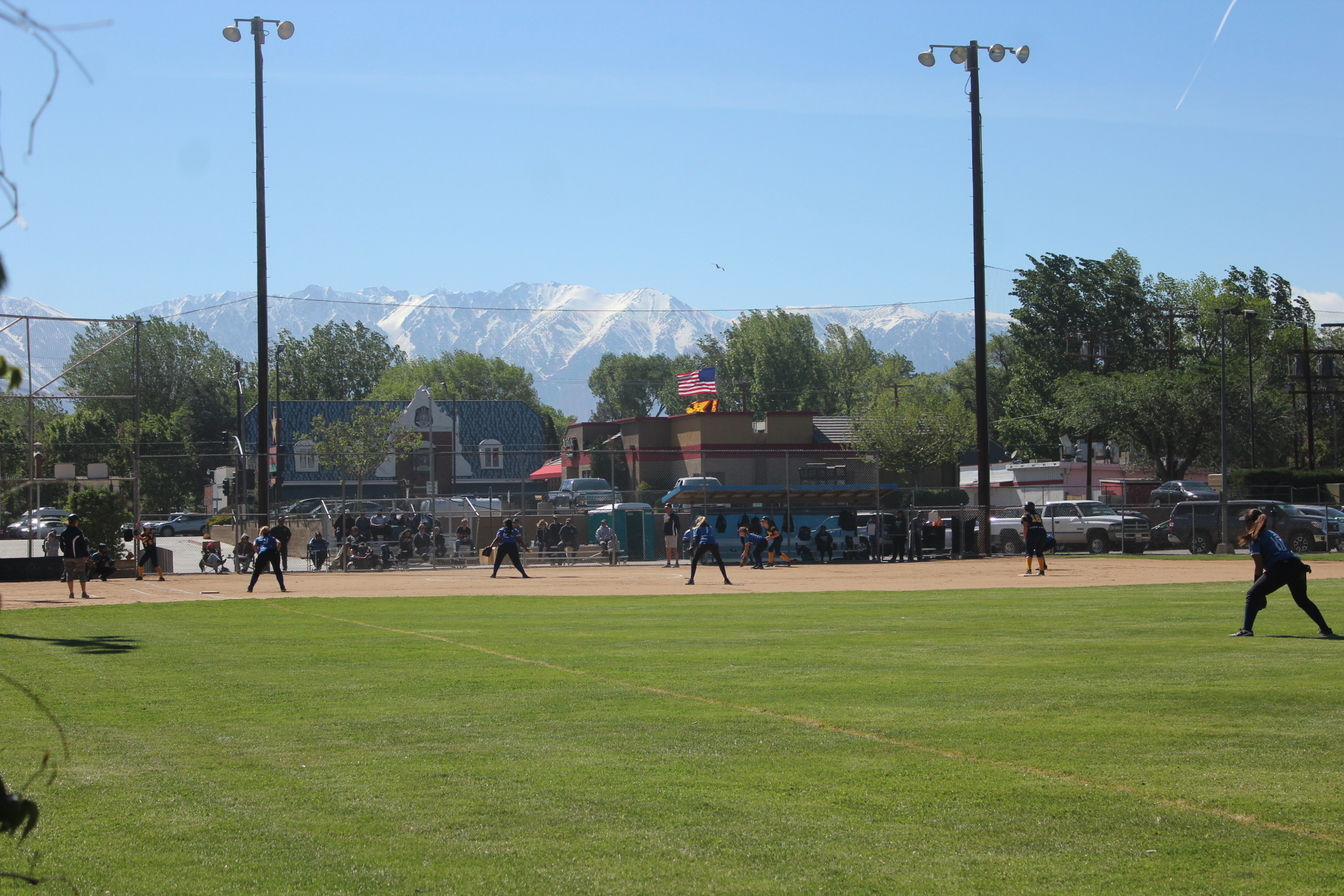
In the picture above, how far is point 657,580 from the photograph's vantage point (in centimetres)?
→ 3148

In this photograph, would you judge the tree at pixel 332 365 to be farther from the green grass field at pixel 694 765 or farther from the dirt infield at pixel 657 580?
the green grass field at pixel 694 765

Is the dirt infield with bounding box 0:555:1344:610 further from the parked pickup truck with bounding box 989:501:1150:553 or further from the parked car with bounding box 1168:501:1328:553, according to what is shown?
the parked pickup truck with bounding box 989:501:1150:553

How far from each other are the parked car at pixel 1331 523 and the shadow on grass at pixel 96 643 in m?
36.2

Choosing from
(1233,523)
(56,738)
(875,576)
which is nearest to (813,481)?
(1233,523)

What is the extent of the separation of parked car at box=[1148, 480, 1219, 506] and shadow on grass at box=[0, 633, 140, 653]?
154 ft

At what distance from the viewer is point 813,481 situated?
2060 inches

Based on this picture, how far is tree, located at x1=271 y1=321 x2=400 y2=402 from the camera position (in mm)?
127938

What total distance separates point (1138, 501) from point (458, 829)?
207 feet

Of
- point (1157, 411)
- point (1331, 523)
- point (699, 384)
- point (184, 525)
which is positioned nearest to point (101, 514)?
point (699, 384)

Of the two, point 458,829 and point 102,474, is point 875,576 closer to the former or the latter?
point 102,474

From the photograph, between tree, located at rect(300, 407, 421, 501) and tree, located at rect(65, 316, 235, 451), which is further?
tree, located at rect(65, 316, 235, 451)

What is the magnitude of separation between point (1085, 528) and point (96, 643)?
35612 mm

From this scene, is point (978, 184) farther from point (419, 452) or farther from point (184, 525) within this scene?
point (184, 525)

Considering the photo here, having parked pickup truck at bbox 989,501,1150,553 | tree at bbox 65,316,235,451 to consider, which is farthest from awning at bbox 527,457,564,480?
parked pickup truck at bbox 989,501,1150,553
